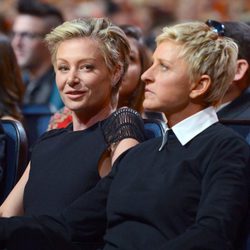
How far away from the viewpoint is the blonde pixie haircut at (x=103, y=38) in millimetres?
3213

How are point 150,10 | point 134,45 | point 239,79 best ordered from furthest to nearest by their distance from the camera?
point 150,10
point 134,45
point 239,79

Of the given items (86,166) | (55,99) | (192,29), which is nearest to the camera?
(192,29)

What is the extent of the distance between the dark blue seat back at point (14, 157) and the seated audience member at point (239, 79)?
76cm

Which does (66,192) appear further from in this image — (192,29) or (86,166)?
(192,29)

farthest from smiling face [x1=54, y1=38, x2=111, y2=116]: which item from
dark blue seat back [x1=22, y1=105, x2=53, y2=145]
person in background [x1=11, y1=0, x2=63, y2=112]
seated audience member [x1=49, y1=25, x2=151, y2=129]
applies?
person in background [x1=11, y1=0, x2=63, y2=112]

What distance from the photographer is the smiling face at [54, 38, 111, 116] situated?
318 cm

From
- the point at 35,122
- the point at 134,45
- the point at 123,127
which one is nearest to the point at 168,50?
the point at 123,127

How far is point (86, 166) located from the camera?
3.06 metres

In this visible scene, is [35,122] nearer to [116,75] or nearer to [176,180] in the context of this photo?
[116,75]

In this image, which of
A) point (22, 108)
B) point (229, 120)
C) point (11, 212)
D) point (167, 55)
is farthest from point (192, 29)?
point (22, 108)

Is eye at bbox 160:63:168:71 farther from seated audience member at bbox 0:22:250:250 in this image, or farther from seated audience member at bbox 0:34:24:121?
seated audience member at bbox 0:34:24:121

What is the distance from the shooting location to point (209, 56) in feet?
9.09

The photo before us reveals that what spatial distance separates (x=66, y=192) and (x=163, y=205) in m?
0.51

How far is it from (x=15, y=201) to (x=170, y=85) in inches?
31.5
